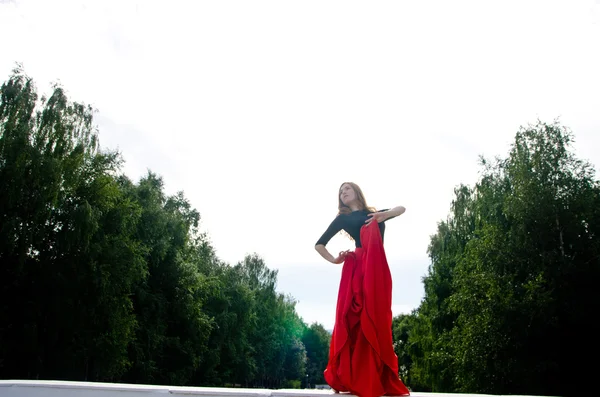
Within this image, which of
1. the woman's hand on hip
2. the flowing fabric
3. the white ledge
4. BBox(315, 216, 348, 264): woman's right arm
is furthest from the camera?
BBox(315, 216, 348, 264): woman's right arm

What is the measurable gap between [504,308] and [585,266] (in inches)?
131

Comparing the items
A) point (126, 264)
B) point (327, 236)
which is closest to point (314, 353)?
point (126, 264)

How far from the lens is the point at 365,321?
3.66 meters

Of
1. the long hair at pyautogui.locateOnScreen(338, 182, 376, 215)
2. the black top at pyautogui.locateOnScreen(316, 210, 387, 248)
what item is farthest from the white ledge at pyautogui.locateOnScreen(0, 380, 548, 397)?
the long hair at pyautogui.locateOnScreen(338, 182, 376, 215)

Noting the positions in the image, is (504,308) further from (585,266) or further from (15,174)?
(15,174)

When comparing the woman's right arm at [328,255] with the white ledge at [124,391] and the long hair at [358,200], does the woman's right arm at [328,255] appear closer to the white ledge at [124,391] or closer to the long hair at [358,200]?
the long hair at [358,200]

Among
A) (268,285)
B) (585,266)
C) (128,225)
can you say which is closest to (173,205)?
(128,225)

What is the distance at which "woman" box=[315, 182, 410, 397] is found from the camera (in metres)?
3.58

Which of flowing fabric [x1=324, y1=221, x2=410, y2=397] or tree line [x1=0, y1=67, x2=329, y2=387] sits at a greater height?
tree line [x1=0, y1=67, x2=329, y2=387]

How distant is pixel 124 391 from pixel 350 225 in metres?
2.11

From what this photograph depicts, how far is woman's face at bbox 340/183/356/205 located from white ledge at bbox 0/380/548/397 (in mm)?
1544

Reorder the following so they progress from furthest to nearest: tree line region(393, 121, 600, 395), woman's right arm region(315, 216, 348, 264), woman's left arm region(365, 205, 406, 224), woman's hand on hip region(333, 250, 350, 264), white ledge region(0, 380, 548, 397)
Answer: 1. tree line region(393, 121, 600, 395)
2. woman's right arm region(315, 216, 348, 264)
3. woman's hand on hip region(333, 250, 350, 264)
4. woman's left arm region(365, 205, 406, 224)
5. white ledge region(0, 380, 548, 397)

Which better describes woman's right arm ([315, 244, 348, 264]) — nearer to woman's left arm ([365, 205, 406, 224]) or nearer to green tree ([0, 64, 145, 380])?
woman's left arm ([365, 205, 406, 224])

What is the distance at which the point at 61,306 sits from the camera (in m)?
20.0
